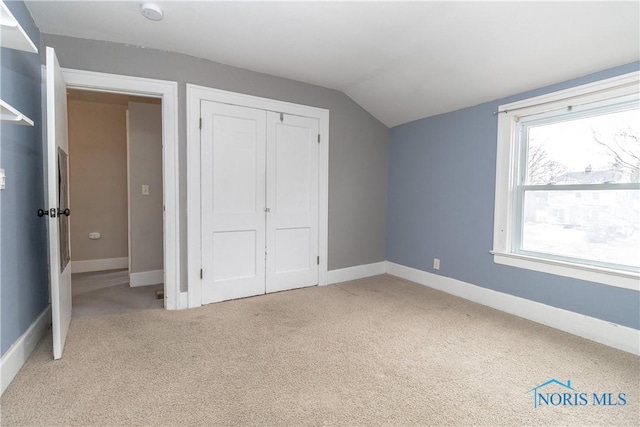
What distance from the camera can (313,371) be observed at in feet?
6.31

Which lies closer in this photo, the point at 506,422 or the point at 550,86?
the point at 506,422

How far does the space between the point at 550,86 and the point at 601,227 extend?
1247 millimetres

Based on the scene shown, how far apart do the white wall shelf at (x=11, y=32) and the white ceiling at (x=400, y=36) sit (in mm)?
824

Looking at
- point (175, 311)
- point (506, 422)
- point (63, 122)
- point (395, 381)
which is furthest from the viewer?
point (175, 311)

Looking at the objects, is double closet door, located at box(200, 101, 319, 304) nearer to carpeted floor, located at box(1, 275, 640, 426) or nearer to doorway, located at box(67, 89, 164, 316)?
carpeted floor, located at box(1, 275, 640, 426)

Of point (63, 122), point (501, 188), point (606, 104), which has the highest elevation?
point (606, 104)

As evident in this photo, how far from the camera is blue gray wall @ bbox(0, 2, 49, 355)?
1812mm

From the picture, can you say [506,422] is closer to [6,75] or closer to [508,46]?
[508,46]

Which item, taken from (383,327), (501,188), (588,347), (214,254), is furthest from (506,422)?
(214,254)

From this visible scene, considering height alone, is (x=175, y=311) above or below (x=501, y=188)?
below

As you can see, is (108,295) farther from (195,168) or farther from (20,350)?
(195,168)

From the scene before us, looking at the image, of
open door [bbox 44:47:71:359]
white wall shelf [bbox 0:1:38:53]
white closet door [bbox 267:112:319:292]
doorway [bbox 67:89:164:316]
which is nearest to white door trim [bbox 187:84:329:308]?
white closet door [bbox 267:112:319:292]

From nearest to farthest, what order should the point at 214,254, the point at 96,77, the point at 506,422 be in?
the point at 506,422, the point at 96,77, the point at 214,254

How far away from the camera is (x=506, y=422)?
1.51 meters
